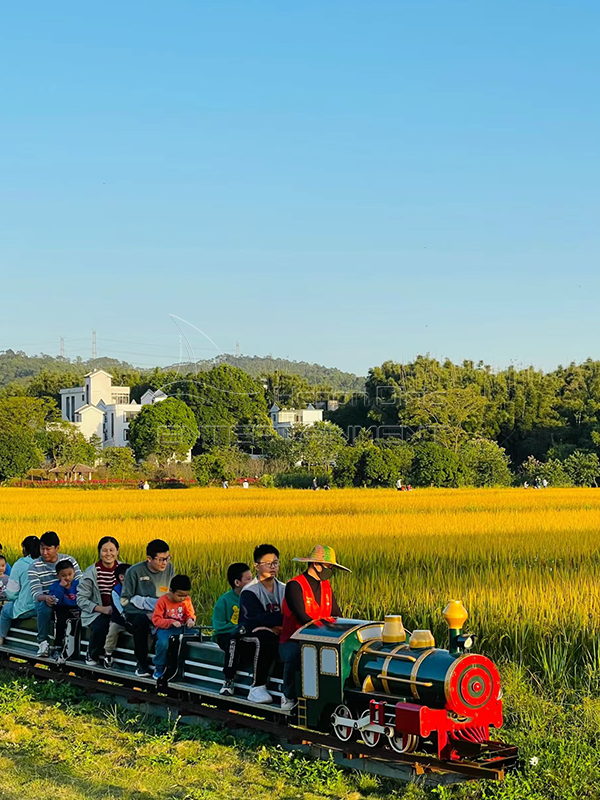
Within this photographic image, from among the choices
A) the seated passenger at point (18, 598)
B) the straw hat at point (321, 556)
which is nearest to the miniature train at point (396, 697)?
the straw hat at point (321, 556)

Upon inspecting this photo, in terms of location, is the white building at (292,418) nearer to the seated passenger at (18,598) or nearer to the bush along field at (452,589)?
the bush along field at (452,589)

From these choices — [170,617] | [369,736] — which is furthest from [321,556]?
[170,617]

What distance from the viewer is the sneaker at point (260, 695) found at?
25.5 feet

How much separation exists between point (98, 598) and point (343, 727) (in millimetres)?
3644

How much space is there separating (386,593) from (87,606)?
4.13m

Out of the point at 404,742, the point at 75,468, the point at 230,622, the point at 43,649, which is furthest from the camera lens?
the point at 75,468

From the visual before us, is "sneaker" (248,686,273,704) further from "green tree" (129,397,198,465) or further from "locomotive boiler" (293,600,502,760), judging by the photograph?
"green tree" (129,397,198,465)

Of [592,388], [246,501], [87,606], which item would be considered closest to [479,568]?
[87,606]

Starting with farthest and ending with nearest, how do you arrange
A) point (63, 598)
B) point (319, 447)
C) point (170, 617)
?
point (319, 447), point (63, 598), point (170, 617)

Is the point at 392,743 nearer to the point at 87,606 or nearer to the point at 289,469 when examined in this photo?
the point at 87,606

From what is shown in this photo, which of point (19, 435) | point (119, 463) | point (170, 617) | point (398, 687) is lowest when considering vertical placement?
point (398, 687)

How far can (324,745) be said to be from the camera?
23.2 ft

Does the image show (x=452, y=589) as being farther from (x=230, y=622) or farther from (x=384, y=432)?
(x=384, y=432)

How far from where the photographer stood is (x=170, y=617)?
886 centimetres
